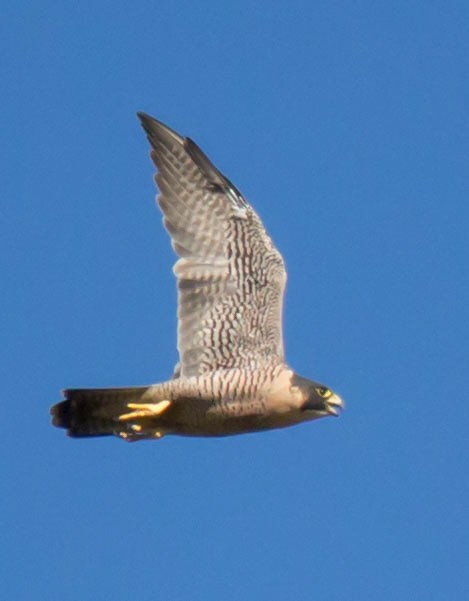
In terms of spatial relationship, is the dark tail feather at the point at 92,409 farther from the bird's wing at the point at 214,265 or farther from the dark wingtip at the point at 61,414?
the bird's wing at the point at 214,265

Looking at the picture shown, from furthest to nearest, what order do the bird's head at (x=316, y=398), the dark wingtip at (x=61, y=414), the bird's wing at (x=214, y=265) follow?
the bird's wing at (x=214, y=265) → the dark wingtip at (x=61, y=414) → the bird's head at (x=316, y=398)

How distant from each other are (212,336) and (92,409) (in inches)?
42.3

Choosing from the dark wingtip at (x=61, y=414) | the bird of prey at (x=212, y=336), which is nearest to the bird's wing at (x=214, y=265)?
the bird of prey at (x=212, y=336)

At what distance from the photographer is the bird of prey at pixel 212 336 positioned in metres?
9.52

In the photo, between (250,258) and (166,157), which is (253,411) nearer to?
(250,258)

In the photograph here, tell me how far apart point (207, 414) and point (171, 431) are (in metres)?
0.37

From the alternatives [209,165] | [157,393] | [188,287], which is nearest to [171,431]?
[157,393]

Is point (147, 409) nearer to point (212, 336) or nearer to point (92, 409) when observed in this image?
point (92, 409)

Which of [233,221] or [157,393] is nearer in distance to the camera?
[157,393]

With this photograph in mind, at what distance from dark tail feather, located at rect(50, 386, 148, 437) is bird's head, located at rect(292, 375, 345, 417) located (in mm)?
1150

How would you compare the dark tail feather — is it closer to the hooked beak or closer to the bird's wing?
the bird's wing

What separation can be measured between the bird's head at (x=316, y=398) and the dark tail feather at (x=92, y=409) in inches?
45.3

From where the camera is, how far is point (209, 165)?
10.5 meters

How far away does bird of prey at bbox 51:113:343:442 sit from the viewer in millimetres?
9523
